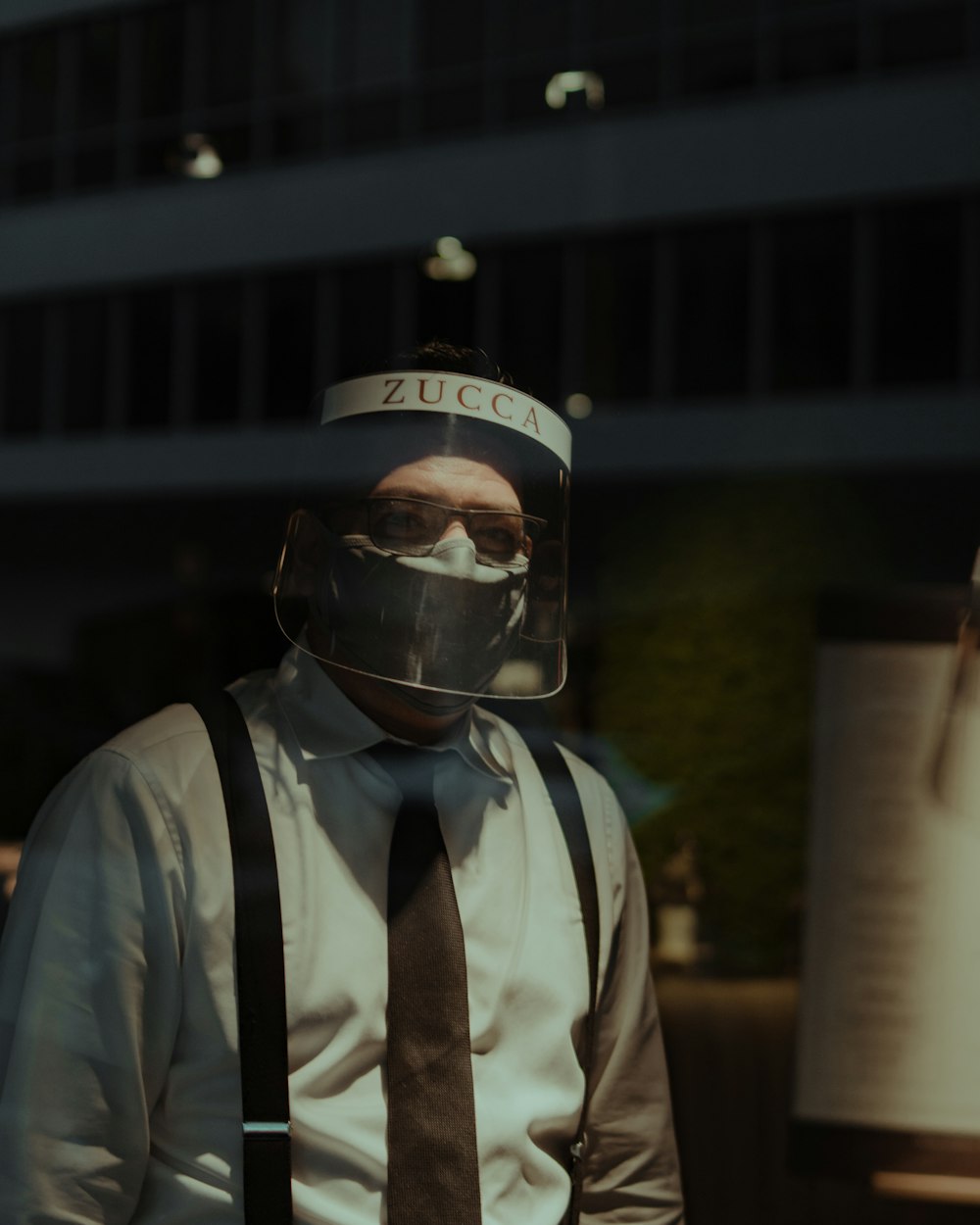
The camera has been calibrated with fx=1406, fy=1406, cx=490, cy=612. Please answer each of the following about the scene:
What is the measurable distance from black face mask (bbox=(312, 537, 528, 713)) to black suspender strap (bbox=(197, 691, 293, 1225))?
21cm

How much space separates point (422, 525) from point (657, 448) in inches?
40.7

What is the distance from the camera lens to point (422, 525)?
174 cm

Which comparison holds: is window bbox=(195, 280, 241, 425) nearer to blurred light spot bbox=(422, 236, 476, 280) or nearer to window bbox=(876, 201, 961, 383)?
blurred light spot bbox=(422, 236, 476, 280)

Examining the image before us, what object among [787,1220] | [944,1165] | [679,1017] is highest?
[679,1017]

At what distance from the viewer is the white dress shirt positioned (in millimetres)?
1542

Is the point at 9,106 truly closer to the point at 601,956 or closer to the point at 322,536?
the point at 322,536

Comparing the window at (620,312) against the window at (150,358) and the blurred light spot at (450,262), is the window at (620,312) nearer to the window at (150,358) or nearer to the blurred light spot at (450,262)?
the blurred light spot at (450,262)

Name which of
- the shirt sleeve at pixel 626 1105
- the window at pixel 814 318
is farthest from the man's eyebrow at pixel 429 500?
the window at pixel 814 318

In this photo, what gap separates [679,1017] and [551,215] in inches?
59.0

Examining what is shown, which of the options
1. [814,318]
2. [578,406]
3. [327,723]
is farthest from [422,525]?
[814,318]

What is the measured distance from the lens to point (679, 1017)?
8.45 feet

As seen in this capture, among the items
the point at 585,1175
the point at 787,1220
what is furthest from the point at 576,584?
the point at 787,1220

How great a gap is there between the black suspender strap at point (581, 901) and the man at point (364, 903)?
0.05 ft

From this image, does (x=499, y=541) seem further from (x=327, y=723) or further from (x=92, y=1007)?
(x=92, y=1007)
